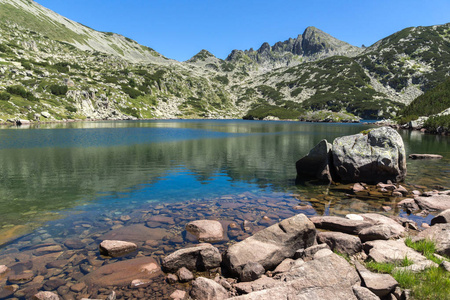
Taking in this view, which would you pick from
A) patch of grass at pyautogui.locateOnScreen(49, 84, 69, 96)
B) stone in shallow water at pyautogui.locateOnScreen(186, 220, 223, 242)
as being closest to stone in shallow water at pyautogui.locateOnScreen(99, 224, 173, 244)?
stone in shallow water at pyautogui.locateOnScreen(186, 220, 223, 242)

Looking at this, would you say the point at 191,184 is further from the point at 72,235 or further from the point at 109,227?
the point at 72,235

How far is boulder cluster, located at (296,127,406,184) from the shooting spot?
2439 cm

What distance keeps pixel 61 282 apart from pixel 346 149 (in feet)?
87.1

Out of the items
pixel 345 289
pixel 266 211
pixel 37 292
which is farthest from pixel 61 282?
pixel 266 211

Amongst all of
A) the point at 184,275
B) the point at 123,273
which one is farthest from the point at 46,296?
the point at 184,275

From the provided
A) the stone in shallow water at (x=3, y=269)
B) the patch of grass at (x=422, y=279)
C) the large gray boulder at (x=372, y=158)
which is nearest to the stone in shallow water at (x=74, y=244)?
the stone in shallow water at (x=3, y=269)

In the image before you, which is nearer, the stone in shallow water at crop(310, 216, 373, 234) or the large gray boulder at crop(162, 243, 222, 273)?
the large gray boulder at crop(162, 243, 222, 273)

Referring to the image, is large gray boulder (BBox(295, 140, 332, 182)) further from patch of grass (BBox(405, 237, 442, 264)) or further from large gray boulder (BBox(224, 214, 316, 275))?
patch of grass (BBox(405, 237, 442, 264))

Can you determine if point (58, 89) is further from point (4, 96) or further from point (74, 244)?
point (74, 244)

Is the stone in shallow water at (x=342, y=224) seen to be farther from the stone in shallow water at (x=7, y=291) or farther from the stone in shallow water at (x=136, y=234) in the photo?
the stone in shallow water at (x=7, y=291)

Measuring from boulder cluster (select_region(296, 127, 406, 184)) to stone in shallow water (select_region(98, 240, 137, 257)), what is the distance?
21532 millimetres

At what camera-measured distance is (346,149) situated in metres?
25.8

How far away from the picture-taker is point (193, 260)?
995 centimetres

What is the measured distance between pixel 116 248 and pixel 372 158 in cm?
2516
